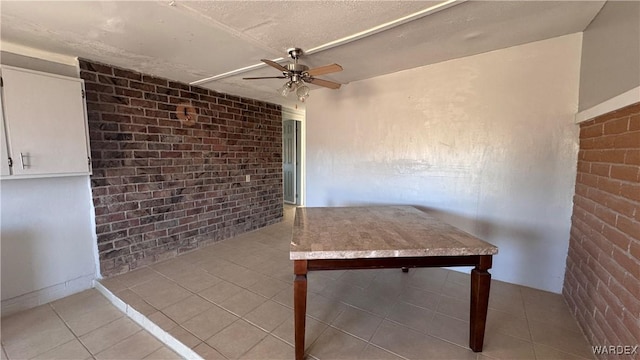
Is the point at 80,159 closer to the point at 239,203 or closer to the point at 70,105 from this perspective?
the point at 70,105

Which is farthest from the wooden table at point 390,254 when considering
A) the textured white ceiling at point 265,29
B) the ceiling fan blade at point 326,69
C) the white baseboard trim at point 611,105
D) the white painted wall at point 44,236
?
the white painted wall at point 44,236

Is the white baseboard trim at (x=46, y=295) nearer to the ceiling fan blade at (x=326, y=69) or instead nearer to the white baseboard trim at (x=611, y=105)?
the ceiling fan blade at (x=326, y=69)

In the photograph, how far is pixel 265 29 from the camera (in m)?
1.82

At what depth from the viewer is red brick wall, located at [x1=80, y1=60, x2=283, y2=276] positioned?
255cm

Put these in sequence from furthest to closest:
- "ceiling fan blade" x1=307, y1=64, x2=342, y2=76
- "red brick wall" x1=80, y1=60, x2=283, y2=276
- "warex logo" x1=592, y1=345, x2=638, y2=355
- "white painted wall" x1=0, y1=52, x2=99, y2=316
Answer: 1. "red brick wall" x1=80, y1=60, x2=283, y2=276
2. "white painted wall" x1=0, y1=52, x2=99, y2=316
3. "ceiling fan blade" x1=307, y1=64, x2=342, y2=76
4. "warex logo" x1=592, y1=345, x2=638, y2=355

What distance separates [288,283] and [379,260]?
1.30 m

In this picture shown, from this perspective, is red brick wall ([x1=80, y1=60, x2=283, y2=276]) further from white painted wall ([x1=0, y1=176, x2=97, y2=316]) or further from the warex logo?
the warex logo

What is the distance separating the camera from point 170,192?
3111 mm

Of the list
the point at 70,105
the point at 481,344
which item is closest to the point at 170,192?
the point at 70,105

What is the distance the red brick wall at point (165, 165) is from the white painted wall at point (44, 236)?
12cm

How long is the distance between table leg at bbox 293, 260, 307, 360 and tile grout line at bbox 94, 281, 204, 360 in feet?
2.04

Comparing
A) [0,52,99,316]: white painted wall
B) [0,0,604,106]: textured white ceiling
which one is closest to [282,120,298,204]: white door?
[0,0,604,106]: textured white ceiling

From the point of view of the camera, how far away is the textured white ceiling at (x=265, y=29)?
1.56 meters

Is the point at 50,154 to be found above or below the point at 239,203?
above
